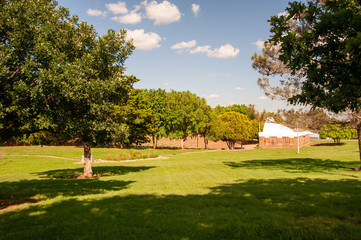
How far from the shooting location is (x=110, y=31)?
14.0 meters

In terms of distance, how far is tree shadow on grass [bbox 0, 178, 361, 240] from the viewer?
5.42 m

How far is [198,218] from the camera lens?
21.2 ft

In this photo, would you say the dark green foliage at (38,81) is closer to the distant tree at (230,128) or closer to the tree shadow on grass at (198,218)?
the tree shadow on grass at (198,218)

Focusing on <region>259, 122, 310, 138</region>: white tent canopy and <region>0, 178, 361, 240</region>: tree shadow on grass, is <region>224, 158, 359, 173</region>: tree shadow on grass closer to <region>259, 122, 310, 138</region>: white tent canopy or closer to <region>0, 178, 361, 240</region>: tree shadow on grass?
<region>0, 178, 361, 240</region>: tree shadow on grass

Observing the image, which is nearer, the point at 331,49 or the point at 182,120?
the point at 331,49

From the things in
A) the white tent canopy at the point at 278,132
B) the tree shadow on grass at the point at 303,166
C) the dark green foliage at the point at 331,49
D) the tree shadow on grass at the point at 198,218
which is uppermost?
the dark green foliage at the point at 331,49

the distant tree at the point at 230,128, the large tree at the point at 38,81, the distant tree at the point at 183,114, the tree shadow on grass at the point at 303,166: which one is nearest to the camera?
the large tree at the point at 38,81

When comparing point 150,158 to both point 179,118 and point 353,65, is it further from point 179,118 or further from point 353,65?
point 353,65

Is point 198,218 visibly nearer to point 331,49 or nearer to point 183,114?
point 331,49

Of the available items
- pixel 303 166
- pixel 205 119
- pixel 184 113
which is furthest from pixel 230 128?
pixel 303 166

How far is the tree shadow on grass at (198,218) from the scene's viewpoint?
17.8ft

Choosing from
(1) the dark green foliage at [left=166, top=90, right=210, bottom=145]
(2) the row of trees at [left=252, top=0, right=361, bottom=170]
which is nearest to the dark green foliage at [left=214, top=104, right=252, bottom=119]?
(1) the dark green foliage at [left=166, top=90, right=210, bottom=145]

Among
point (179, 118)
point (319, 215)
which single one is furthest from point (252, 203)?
point (179, 118)

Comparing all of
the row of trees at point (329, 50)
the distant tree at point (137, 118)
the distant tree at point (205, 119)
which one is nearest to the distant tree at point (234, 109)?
the distant tree at point (205, 119)
